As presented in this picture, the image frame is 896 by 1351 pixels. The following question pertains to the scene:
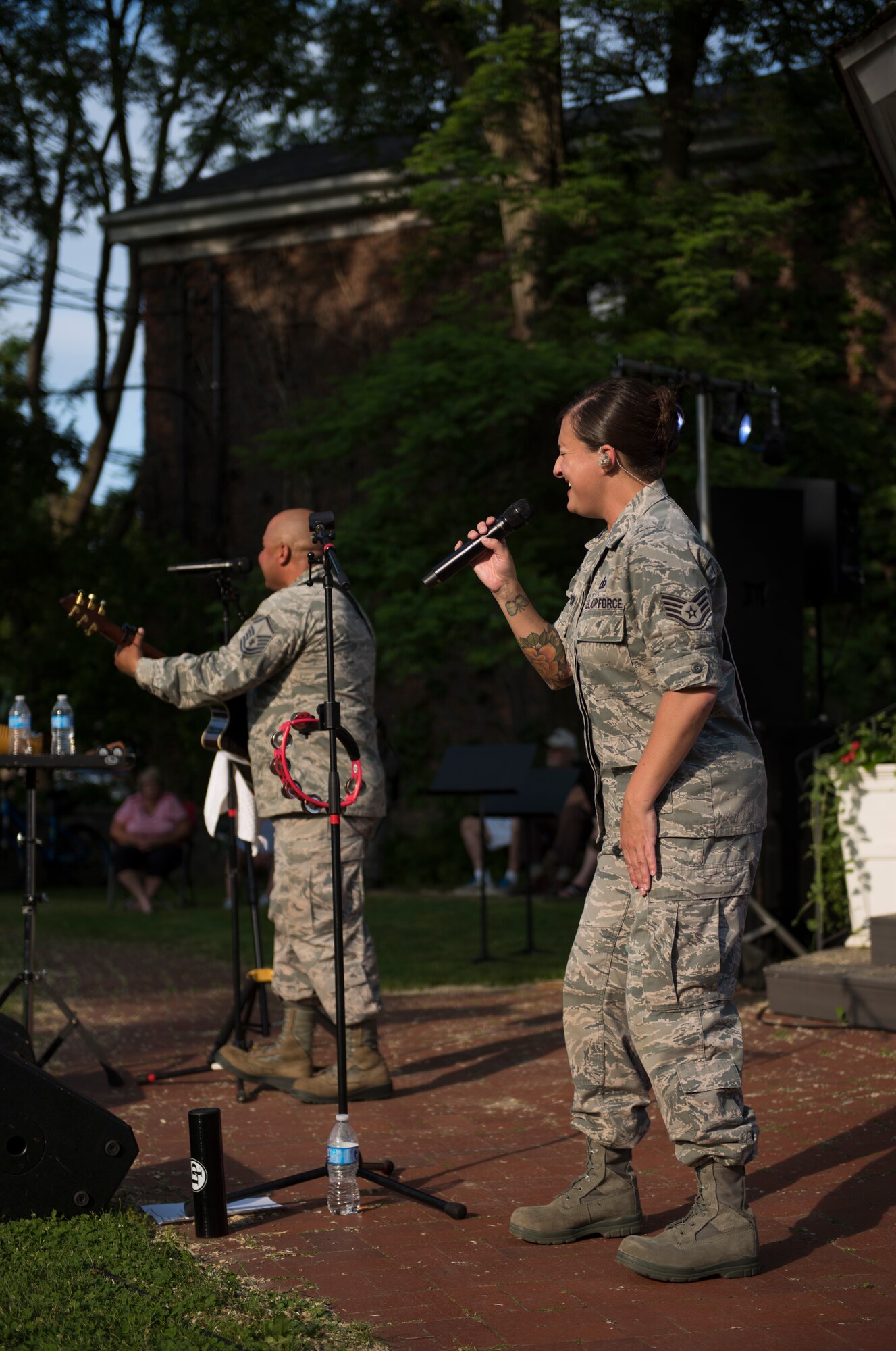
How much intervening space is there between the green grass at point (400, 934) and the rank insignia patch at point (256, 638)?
12.0ft

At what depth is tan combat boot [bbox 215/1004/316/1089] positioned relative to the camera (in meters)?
5.68

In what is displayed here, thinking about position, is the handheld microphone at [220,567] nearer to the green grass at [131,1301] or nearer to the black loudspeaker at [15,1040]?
the black loudspeaker at [15,1040]

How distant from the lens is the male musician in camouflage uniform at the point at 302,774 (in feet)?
17.9

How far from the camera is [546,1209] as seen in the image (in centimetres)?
381

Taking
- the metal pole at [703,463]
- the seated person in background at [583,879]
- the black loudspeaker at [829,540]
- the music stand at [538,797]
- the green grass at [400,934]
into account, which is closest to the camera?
the metal pole at [703,463]

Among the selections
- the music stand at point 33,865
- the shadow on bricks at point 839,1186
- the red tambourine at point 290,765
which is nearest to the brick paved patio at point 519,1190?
the shadow on bricks at point 839,1186

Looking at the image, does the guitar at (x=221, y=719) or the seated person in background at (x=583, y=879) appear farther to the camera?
the seated person in background at (x=583, y=879)

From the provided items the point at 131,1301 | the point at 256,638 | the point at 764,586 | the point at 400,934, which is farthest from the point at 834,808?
the point at 131,1301

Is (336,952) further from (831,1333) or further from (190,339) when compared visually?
(190,339)

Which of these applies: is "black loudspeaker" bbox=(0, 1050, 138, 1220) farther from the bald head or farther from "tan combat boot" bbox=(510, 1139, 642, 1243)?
the bald head

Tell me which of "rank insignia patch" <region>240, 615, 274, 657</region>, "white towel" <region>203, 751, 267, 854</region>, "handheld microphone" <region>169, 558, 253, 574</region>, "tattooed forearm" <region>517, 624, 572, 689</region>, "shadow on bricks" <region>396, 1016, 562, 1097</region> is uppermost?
"handheld microphone" <region>169, 558, 253, 574</region>

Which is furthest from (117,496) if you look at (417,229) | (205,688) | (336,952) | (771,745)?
(336,952)

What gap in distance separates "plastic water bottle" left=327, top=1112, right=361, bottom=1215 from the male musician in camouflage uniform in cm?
132

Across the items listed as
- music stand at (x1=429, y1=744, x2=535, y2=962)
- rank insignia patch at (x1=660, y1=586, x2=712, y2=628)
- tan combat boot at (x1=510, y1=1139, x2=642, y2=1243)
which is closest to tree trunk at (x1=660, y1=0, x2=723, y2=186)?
music stand at (x1=429, y1=744, x2=535, y2=962)
